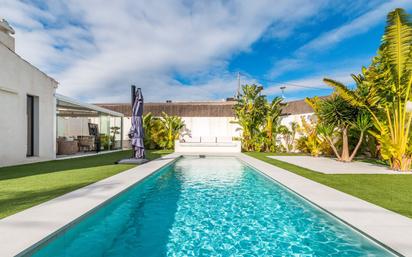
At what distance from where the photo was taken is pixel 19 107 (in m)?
9.73

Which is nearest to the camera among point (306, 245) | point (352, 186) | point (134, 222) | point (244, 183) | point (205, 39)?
point (306, 245)

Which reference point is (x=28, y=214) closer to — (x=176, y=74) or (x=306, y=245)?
(x=306, y=245)

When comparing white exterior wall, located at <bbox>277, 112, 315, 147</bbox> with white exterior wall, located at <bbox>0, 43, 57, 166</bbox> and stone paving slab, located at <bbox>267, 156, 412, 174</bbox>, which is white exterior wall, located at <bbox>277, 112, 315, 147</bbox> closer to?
stone paving slab, located at <bbox>267, 156, 412, 174</bbox>

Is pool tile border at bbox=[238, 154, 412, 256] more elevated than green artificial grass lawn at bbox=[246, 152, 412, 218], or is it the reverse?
pool tile border at bbox=[238, 154, 412, 256]

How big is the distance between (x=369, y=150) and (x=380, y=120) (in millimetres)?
4659

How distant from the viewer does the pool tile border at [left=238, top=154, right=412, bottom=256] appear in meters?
2.90

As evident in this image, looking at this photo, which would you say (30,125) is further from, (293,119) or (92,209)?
(293,119)

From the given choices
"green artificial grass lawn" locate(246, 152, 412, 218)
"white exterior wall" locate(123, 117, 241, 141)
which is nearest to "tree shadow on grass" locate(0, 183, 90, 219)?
"green artificial grass lawn" locate(246, 152, 412, 218)

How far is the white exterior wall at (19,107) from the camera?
9.09 metres

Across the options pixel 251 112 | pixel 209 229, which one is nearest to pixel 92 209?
pixel 209 229

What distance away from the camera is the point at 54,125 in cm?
1174

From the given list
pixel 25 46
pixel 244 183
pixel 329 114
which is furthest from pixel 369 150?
pixel 25 46

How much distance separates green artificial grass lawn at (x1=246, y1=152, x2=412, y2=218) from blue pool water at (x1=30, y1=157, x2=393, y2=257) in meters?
1.37

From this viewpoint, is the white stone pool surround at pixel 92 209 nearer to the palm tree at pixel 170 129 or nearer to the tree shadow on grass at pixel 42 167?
the tree shadow on grass at pixel 42 167
